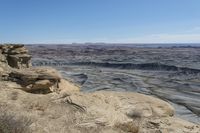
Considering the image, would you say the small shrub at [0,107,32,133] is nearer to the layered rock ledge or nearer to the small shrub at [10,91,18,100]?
the layered rock ledge

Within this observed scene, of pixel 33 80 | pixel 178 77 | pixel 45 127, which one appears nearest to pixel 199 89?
pixel 178 77

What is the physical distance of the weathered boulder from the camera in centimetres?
2027

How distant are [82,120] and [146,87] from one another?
76.1ft

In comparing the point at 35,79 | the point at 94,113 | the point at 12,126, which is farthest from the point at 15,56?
the point at 12,126

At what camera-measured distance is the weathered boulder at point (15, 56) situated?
20.3m

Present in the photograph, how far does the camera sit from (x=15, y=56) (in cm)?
2033

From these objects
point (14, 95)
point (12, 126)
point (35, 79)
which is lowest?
point (35, 79)

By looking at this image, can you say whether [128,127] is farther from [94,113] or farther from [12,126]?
[12,126]

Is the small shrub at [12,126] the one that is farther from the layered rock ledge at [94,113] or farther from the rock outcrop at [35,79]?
the rock outcrop at [35,79]

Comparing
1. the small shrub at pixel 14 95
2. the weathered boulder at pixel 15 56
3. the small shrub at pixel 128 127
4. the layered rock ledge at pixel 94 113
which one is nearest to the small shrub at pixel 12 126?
the layered rock ledge at pixel 94 113

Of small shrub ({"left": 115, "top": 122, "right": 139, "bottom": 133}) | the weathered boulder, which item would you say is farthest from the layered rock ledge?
the weathered boulder

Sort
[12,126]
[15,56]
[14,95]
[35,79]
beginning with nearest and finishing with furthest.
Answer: [12,126] < [14,95] < [35,79] < [15,56]

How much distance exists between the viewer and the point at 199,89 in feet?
98.4

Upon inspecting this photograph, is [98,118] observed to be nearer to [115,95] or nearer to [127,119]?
[127,119]
